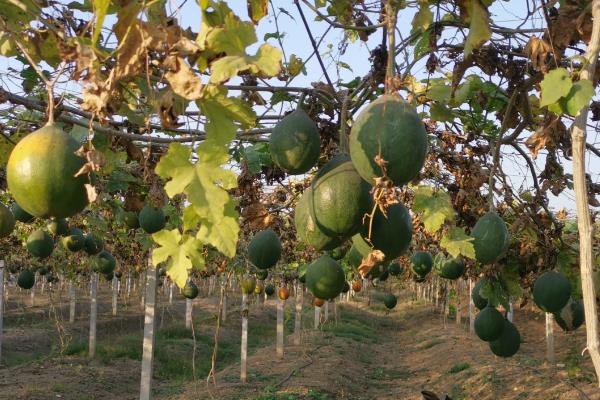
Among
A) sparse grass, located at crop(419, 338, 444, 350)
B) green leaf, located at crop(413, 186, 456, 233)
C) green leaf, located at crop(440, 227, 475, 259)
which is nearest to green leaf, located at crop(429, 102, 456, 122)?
green leaf, located at crop(413, 186, 456, 233)

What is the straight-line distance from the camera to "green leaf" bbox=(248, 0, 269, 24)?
2090 mm

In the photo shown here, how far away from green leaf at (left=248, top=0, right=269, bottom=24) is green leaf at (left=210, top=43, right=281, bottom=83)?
51 cm

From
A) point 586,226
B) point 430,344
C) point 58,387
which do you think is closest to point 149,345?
point 58,387

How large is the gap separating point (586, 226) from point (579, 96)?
1.59ft

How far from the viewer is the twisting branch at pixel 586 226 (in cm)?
156

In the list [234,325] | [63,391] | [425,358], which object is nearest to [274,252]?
[63,391]

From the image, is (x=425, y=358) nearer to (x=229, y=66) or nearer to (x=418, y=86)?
(x=418, y=86)

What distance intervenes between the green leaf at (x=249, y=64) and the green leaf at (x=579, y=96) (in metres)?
0.96

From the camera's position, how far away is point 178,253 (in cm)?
196

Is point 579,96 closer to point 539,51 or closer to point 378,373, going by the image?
point 539,51

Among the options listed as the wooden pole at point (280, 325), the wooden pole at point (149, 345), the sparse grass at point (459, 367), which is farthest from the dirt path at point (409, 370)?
the wooden pole at point (149, 345)

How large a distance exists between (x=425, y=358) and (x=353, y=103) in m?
15.9

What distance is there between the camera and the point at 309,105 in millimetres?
2928

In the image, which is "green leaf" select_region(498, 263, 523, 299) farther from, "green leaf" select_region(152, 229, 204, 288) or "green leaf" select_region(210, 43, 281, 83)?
"green leaf" select_region(210, 43, 281, 83)
